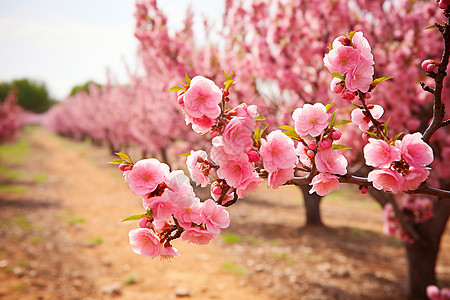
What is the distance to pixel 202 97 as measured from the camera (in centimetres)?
118

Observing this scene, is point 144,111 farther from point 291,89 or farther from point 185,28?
point 291,89

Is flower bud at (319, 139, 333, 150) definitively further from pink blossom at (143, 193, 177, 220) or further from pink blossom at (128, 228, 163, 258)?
pink blossom at (128, 228, 163, 258)

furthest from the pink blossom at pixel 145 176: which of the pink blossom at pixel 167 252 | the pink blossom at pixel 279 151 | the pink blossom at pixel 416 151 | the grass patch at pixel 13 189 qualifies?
the grass patch at pixel 13 189

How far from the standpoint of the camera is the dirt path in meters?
4.48

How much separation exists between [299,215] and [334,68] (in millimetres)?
8518

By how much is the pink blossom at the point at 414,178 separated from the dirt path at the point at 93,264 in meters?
2.61

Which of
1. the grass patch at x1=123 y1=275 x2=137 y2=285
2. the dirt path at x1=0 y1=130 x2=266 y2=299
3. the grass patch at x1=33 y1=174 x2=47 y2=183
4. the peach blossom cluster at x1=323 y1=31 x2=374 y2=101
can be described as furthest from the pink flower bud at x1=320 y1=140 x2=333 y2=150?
the grass patch at x1=33 y1=174 x2=47 y2=183

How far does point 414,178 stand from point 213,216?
2.45 ft

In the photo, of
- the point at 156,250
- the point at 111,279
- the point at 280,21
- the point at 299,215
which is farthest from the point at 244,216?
the point at 156,250

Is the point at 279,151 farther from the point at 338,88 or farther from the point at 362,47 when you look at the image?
the point at 362,47

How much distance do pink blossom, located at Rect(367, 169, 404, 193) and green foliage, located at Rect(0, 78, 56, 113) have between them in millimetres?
79326

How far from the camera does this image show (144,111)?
A: 13.3 metres

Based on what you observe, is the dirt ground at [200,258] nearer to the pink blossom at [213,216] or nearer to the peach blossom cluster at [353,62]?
the pink blossom at [213,216]

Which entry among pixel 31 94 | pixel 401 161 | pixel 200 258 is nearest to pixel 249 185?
pixel 401 161
